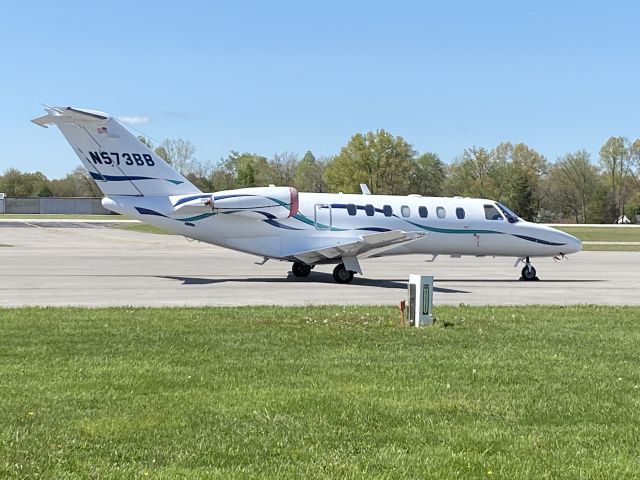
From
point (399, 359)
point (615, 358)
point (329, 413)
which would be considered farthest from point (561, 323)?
point (329, 413)

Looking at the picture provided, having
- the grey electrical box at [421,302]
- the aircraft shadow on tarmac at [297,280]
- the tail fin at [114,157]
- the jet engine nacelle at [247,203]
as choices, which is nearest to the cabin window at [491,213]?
the aircraft shadow on tarmac at [297,280]

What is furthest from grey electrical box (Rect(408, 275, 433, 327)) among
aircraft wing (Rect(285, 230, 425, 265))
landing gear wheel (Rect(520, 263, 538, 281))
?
landing gear wheel (Rect(520, 263, 538, 281))

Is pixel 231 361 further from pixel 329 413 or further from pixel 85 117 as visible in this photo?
pixel 85 117

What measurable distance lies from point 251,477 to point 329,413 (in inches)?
74.3

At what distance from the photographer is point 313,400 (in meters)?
8.20

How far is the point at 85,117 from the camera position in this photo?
72.4 ft

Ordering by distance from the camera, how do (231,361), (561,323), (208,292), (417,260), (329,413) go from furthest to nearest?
(417,260) → (208,292) → (561,323) → (231,361) → (329,413)

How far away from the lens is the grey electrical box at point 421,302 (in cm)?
1364

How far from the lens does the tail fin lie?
22281 millimetres

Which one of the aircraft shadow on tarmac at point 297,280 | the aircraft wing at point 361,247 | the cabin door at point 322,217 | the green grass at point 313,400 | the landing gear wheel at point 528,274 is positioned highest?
the cabin door at point 322,217

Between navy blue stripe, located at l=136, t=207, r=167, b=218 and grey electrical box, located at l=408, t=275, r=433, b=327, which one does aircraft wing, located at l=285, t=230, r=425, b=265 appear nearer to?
navy blue stripe, located at l=136, t=207, r=167, b=218

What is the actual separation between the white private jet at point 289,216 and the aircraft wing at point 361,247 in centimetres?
3

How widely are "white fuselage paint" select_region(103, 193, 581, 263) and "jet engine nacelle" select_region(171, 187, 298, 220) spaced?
0.75 feet

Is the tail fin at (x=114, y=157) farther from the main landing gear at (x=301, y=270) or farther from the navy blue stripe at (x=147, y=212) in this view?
the main landing gear at (x=301, y=270)
